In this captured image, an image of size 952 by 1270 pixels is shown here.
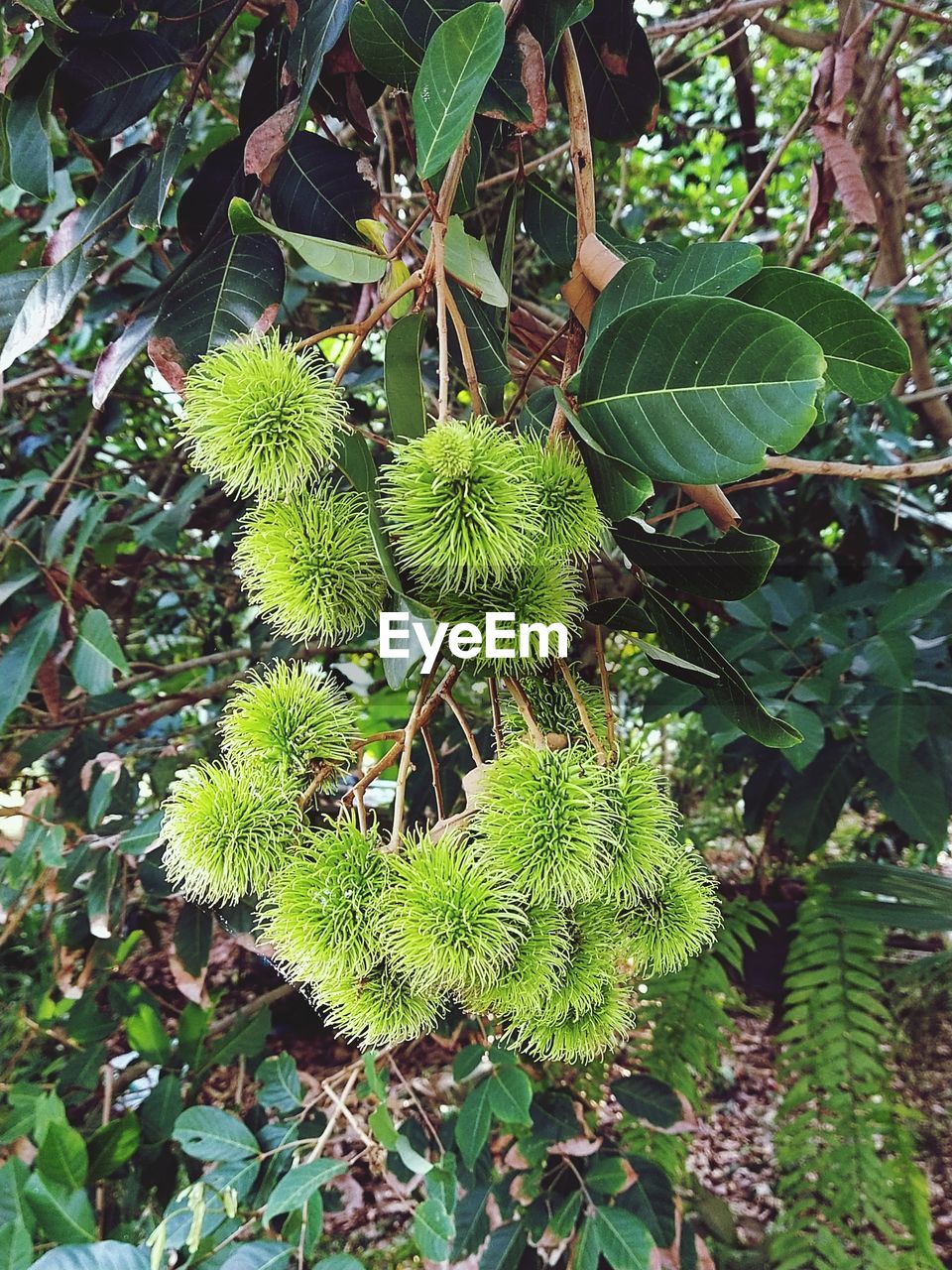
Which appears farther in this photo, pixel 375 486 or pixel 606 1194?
pixel 606 1194

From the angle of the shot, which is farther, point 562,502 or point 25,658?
point 25,658

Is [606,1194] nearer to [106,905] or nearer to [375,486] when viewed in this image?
[106,905]

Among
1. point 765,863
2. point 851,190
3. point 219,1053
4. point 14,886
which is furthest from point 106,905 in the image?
point 765,863

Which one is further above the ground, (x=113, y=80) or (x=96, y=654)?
(x=113, y=80)

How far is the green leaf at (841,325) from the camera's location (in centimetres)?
49

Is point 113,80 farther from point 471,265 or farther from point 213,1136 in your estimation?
point 213,1136

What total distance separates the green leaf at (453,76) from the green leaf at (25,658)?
0.83 m

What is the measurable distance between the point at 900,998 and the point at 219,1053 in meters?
1.38

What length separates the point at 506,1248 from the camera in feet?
3.45

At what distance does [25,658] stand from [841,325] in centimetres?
102

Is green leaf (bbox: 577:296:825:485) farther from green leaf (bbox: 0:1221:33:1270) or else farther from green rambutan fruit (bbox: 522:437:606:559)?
green leaf (bbox: 0:1221:33:1270)

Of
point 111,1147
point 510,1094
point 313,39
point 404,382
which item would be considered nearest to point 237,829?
point 404,382

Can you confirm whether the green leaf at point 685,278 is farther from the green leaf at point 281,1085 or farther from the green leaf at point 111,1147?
the green leaf at point 111,1147

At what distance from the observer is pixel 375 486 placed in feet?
1.55
